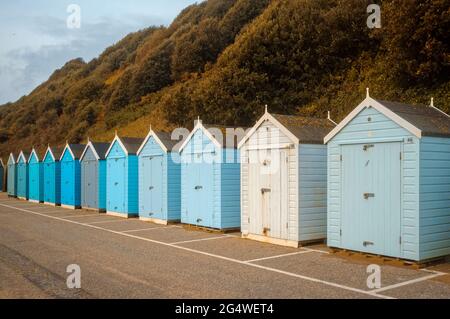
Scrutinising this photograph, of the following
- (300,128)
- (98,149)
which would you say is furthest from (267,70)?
(300,128)

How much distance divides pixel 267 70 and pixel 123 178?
11.9 meters

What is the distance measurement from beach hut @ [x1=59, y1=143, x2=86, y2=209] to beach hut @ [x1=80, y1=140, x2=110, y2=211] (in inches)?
19.5

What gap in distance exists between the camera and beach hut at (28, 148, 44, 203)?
94.0 feet

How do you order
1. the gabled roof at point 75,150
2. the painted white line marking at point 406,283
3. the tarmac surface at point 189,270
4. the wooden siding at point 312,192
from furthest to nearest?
the gabled roof at point 75,150, the wooden siding at point 312,192, the painted white line marking at point 406,283, the tarmac surface at point 189,270

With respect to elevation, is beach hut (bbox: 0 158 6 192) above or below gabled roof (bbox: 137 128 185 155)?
below

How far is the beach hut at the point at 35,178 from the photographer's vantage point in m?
28.6

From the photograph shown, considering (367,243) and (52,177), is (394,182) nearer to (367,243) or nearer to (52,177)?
(367,243)

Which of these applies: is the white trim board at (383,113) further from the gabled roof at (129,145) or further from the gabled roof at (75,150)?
the gabled roof at (75,150)

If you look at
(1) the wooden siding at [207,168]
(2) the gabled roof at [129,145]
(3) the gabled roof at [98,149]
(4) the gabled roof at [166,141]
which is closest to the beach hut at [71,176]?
(3) the gabled roof at [98,149]

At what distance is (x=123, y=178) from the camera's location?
1956 centimetres

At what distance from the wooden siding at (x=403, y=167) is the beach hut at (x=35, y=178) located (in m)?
22.1

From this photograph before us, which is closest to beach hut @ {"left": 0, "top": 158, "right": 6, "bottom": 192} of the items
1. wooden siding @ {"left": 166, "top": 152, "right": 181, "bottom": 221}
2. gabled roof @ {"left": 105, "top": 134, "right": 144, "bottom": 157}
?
gabled roof @ {"left": 105, "top": 134, "right": 144, "bottom": 157}

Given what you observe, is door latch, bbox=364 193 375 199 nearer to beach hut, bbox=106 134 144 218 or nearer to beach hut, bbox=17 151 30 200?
beach hut, bbox=106 134 144 218
